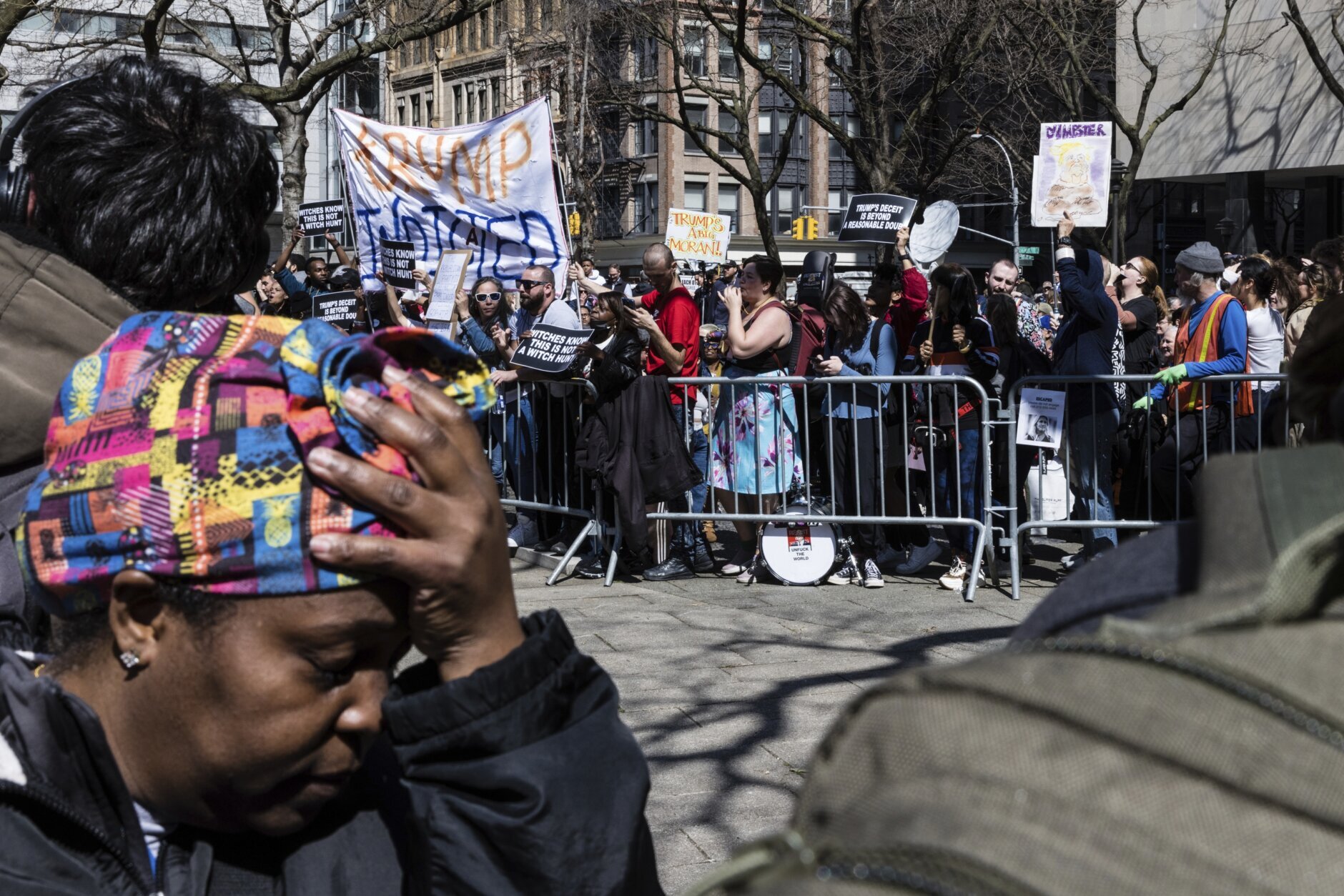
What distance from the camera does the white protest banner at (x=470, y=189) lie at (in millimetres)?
9430

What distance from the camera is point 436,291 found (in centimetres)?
954

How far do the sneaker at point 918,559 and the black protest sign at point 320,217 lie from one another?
7.99 metres

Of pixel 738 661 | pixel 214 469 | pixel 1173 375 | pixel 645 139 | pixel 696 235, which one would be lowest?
pixel 738 661

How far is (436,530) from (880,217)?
10.3 metres

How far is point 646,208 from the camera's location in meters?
64.6

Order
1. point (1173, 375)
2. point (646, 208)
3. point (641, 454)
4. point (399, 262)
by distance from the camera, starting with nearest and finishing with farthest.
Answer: point (1173, 375) → point (641, 454) → point (399, 262) → point (646, 208)

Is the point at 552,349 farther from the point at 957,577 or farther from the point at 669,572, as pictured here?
the point at 957,577

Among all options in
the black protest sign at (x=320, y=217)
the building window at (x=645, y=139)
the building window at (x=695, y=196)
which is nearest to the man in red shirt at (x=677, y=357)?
the black protest sign at (x=320, y=217)

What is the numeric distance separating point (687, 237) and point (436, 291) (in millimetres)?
8998

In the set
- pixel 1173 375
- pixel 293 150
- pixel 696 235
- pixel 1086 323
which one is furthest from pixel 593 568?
pixel 293 150

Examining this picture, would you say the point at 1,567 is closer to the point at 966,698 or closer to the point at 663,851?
the point at 966,698

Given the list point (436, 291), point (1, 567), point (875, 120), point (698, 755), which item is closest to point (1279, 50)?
point (875, 120)

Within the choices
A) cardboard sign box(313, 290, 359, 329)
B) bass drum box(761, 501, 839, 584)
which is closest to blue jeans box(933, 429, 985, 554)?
bass drum box(761, 501, 839, 584)

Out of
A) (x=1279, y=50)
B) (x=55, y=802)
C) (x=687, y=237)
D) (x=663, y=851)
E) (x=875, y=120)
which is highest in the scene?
(x=1279, y=50)
